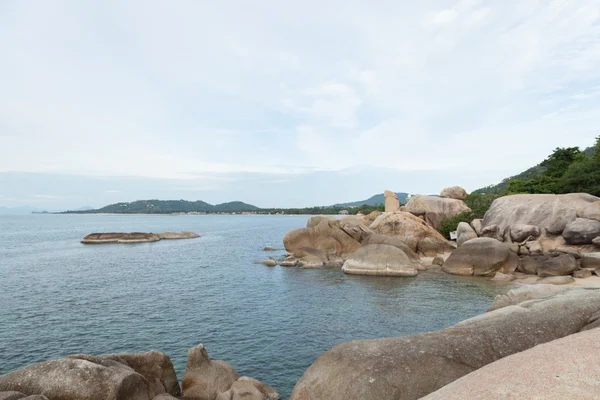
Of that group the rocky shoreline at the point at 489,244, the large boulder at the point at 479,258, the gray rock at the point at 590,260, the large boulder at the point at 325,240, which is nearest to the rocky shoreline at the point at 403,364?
the rocky shoreline at the point at 489,244

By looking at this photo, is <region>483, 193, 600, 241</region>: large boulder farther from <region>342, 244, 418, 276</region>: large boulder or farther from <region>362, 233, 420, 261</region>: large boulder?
<region>342, 244, 418, 276</region>: large boulder

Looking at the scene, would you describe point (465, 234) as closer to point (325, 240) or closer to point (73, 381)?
point (325, 240)

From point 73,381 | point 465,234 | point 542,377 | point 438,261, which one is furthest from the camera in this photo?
point 465,234

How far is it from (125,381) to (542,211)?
3818 centimetres

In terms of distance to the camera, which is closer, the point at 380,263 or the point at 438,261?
the point at 380,263

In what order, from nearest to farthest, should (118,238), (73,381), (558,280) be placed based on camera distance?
(73,381)
(558,280)
(118,238)

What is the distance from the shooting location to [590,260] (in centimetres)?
2745

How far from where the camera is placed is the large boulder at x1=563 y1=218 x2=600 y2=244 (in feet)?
97.8

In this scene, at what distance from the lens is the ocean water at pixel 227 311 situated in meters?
15.8

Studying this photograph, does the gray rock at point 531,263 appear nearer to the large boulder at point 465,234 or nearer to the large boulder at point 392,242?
the large boulder at point 465,234

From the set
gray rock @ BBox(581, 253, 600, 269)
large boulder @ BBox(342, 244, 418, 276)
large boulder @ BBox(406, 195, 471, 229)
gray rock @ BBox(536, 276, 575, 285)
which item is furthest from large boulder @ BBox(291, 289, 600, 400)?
large boulder @ BBox(406, 195, 471, 229)

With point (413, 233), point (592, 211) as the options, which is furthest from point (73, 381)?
point (592, 211)

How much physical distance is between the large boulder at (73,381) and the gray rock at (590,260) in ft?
108

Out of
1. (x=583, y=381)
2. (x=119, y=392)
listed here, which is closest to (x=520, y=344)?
(x=583, y=381)
